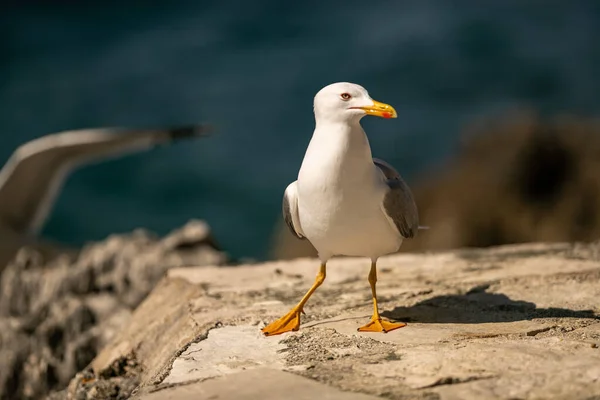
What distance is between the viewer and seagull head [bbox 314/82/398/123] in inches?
102

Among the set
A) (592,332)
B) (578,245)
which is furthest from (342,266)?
(592,332)

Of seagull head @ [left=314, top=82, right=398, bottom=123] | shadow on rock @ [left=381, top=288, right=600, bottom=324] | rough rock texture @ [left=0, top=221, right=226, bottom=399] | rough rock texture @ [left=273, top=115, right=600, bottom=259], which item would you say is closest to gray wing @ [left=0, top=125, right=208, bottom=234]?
rough rock texture @ [left=0, top=221, right=226, bottom=399]

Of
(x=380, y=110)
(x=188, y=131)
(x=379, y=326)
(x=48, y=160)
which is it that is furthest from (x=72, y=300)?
(x=188, y=131)

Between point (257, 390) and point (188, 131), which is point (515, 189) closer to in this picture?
point (188, 131)

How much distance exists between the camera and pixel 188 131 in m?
8.56

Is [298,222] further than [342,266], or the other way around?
[342,266]

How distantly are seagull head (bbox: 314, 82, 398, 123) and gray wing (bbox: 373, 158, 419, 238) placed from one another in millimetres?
288

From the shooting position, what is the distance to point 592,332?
255cm

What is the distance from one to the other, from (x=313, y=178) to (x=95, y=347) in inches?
83.4

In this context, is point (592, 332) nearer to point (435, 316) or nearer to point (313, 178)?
point (435, 316)

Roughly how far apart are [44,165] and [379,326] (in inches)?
235

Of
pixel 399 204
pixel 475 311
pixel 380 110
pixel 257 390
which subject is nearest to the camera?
pixel 257 390

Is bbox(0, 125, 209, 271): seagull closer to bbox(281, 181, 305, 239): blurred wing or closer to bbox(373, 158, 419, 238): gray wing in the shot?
bbox(281, 181, 305, 239): blurred wing

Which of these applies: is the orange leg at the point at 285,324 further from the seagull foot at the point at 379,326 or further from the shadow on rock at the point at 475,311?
the shadow on rock at the point at 475,311
